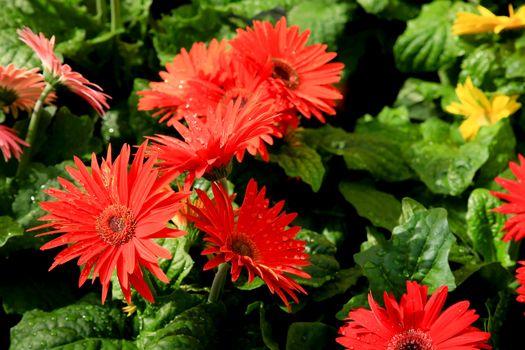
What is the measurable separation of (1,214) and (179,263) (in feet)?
1.32

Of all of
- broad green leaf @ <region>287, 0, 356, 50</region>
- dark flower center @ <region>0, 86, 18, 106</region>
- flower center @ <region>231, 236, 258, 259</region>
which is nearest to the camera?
flower center @ <region>231, 236, 258, 259</region>

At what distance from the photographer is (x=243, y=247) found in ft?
3.53

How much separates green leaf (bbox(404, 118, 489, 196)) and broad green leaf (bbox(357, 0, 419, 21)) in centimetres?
39

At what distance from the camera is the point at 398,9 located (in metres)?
2.01

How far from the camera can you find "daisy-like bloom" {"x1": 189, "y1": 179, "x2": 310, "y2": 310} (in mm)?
1008

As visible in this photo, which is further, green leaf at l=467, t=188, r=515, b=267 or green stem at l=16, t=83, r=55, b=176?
green leaf at l=467, t=188, r=515, b=267

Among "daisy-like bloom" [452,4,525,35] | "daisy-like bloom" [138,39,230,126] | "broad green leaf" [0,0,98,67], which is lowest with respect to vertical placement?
"daisy-like bloom" [452,4,525,35]

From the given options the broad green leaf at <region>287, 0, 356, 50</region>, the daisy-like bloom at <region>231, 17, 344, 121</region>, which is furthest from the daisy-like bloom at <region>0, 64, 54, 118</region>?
the broad green leaf at <region>287, 0, 356, 50</region>

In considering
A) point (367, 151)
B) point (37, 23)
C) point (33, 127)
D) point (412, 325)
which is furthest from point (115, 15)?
point (412, 325)

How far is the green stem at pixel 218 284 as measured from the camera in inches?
44.3

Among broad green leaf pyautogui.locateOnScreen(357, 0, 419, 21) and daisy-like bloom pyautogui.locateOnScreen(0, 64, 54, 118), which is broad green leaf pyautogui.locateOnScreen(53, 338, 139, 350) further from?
broad green leaf pyautogui.locateOnScreen(357, 0, 419, 21)

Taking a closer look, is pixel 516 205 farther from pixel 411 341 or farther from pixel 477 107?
pixel 477 107

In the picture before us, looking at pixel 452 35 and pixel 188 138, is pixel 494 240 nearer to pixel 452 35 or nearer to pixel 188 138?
pixel 452 35

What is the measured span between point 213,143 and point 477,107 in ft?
3.24
